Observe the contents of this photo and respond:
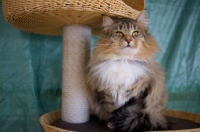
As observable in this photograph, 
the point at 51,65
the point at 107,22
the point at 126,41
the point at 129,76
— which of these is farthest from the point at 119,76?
the point at 51,65

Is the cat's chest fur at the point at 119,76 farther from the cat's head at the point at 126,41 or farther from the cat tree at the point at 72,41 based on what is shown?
the cat tree at the point at 72,41

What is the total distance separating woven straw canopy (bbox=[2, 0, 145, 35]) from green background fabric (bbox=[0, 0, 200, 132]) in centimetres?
38

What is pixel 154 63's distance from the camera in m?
1.30

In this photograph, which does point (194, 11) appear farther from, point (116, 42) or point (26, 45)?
point (26, 45)

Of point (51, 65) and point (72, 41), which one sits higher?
point (72, 41)

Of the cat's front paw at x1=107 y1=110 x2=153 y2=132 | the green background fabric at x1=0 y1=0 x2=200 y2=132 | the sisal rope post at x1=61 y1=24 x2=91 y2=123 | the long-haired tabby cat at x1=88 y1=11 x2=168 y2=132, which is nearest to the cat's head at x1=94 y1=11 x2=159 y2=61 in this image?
the long-haired tabby cat at x1=88 y1=11 x2=168 y2=132

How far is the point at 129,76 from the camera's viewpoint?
1.19m

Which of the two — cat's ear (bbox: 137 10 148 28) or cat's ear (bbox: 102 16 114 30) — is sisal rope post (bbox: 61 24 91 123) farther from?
cat's ear (bbox: 137 10 148 28)

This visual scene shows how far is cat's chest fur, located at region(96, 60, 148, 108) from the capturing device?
3.90ft

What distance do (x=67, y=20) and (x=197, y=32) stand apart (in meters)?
1.18

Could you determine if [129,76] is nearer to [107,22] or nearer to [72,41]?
[107,22]

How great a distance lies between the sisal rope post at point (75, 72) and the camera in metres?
1.40

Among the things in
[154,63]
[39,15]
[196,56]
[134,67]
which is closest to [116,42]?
[134,67]

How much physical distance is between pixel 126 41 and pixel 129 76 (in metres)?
0.18
